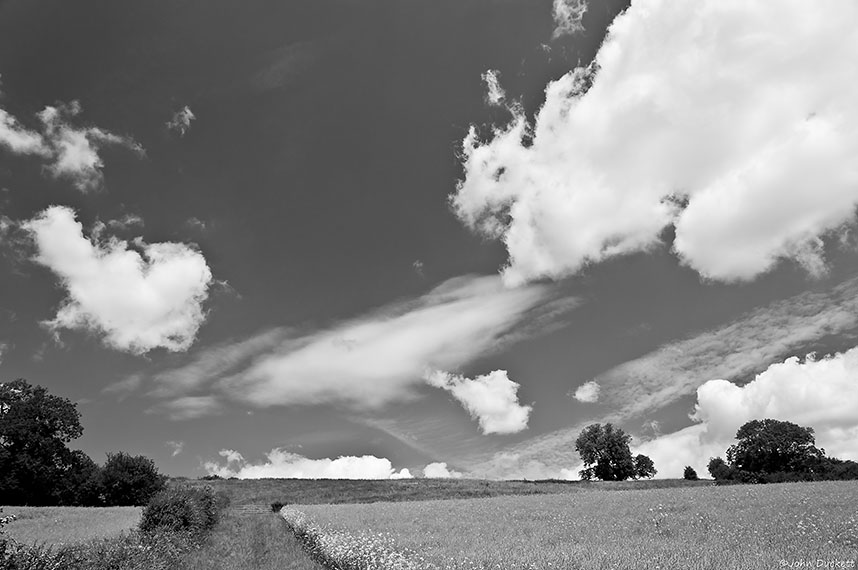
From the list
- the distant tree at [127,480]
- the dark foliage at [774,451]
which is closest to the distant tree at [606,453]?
the dark foliage at [774,451]

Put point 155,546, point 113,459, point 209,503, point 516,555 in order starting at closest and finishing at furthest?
1. point 516,555
2. point 155,546
3. point 209,503
4. point 113,459

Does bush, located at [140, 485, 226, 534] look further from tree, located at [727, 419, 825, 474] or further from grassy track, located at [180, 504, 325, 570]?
tree, located at [727, 419, 825, 474]

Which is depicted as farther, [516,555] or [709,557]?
[516,555]

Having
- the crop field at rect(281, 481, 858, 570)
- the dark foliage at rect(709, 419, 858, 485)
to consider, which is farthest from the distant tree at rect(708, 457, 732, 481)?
the crop field at rect(281, 481, 858, 570)

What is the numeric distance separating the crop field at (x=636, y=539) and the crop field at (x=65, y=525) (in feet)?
45.5

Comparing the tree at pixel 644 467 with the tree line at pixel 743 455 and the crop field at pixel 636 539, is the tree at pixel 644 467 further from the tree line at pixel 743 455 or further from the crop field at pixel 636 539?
the crop field at pixel 636 539

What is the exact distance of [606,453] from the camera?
106m

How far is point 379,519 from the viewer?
107ft

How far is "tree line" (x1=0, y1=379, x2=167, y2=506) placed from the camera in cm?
5759

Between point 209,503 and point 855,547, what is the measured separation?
4634cm

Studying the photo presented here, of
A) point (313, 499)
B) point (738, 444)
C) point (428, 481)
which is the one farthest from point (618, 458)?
point (313, 499)

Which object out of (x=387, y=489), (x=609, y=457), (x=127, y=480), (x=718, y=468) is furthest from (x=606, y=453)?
(x=127, y=480)

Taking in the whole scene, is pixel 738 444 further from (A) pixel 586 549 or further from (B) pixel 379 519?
(A) pixel 586 549

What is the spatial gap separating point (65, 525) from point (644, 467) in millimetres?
102485
